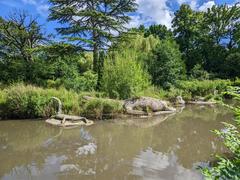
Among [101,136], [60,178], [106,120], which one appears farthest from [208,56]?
[60,178]

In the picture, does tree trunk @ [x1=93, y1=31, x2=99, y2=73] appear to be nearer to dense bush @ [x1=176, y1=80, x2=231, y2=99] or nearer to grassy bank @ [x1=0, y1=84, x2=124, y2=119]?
dense bush @ [x1=176, y1=80, x2=231, y2=99]

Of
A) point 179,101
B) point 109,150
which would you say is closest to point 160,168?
point 109,150

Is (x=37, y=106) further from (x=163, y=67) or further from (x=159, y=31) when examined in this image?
(x=159, y=31)

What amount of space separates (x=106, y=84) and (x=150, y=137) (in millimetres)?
6094

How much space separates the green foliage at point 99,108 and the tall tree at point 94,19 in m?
6.63

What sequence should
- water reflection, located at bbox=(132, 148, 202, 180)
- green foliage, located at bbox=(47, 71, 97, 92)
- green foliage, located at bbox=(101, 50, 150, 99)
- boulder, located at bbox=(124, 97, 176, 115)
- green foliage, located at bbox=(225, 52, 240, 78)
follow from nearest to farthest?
1. water reflection, located at bbox=(132, 148, 202, 180)
2. boulder, located at bbox=(124, 97, 176, 115)
3. green foliage, located at bbox=(101, 50, 150, 99)
4. green foliage, located at bbox=(47, 71, 97, 92)
5. green foliage, located at bbox=(225, 52, 240, 78)

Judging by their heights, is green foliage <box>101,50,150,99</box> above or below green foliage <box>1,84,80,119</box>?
above

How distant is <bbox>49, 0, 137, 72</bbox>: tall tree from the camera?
57.6 ft

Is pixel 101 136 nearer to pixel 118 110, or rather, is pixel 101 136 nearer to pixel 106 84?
pixel 118 110

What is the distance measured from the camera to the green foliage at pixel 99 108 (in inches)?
447

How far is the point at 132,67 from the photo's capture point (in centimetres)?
1468

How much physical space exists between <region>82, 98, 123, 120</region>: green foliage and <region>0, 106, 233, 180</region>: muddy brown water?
2.32ft

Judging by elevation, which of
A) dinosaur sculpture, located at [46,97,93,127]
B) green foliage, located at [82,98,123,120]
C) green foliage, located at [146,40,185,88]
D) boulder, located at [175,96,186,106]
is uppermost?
green foliage, located at [146,40,185,88]

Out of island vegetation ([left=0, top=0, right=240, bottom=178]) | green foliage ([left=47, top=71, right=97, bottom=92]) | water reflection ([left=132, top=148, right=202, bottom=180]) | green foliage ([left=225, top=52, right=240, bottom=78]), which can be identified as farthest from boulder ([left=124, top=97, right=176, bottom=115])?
green foliage ([left=225, top=52, right=240, bottom=78])
